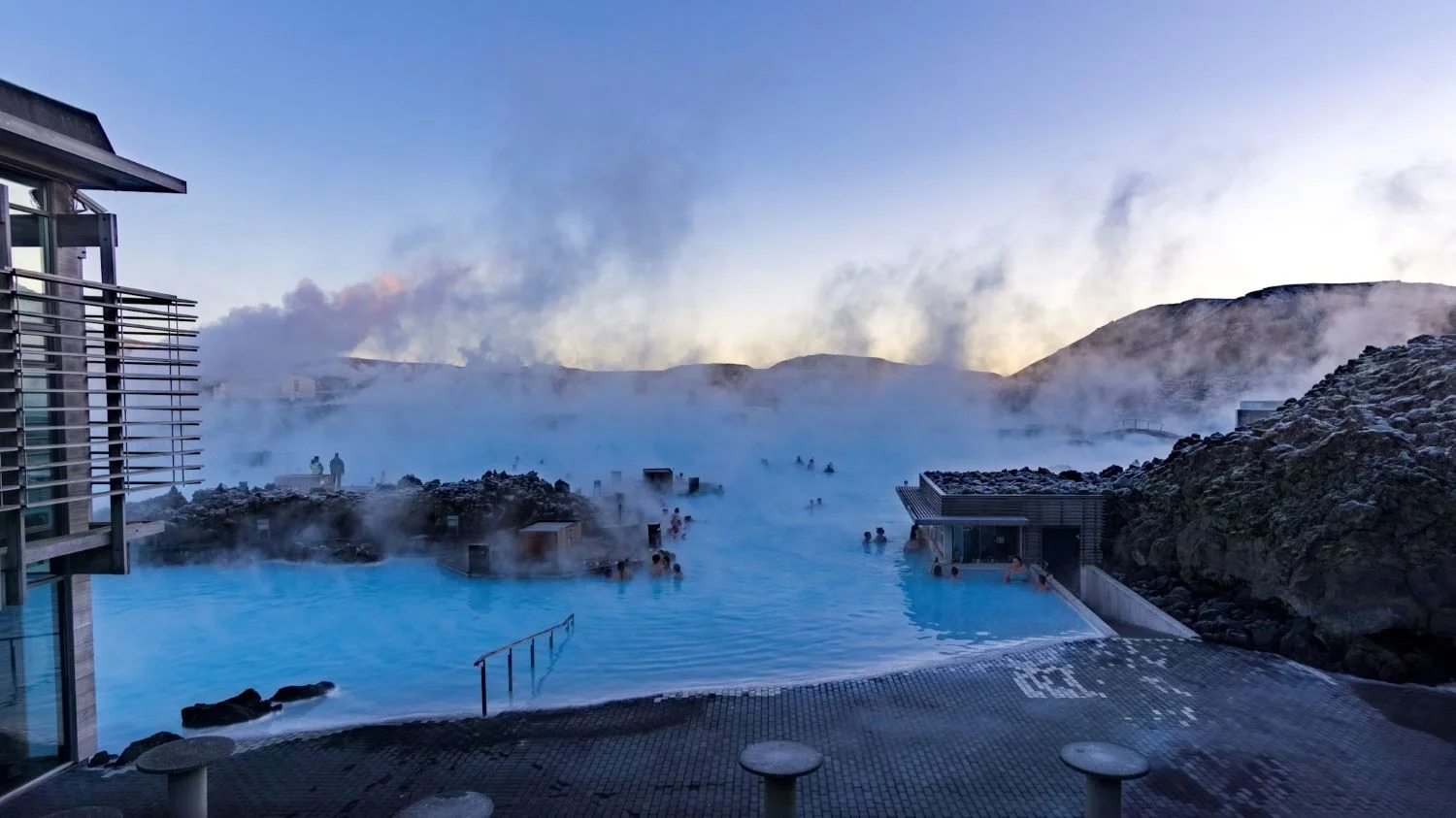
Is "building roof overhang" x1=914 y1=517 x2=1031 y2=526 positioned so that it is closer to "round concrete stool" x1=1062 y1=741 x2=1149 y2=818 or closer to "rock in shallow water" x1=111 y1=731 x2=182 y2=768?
"round concrete stool" x1=1062 y1=741 x2=1149 y2=818

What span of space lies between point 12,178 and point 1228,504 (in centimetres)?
1623

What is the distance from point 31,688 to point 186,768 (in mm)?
2724

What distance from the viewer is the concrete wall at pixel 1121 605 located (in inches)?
491

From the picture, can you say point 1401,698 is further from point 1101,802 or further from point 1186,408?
point 1186,408

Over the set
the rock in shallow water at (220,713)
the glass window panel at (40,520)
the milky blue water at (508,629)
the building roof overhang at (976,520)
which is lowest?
the milky blue water at (508,629)

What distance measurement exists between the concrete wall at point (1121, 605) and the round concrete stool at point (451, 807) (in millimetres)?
10552

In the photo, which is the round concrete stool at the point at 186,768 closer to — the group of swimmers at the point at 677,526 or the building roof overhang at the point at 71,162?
the building roof overhang at the point at 71,162

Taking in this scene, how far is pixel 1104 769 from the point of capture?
5641mm

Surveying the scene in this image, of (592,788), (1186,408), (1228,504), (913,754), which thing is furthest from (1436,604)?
(1186,408)

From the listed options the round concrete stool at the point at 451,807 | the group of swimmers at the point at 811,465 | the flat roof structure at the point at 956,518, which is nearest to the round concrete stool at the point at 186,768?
the round concrete stool at the point at 451,807

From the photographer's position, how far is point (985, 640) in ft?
46.5

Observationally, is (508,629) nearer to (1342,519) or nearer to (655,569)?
(655,569)

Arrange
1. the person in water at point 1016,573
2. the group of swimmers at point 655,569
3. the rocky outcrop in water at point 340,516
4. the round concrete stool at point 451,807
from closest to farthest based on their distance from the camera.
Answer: the round concrete stool at point 451,807 → the person in water at point 1016,573 → the group of swimmers at point 655,569 → the rocky outcrop in water at point 340,516

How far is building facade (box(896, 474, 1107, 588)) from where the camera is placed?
17734 mm
